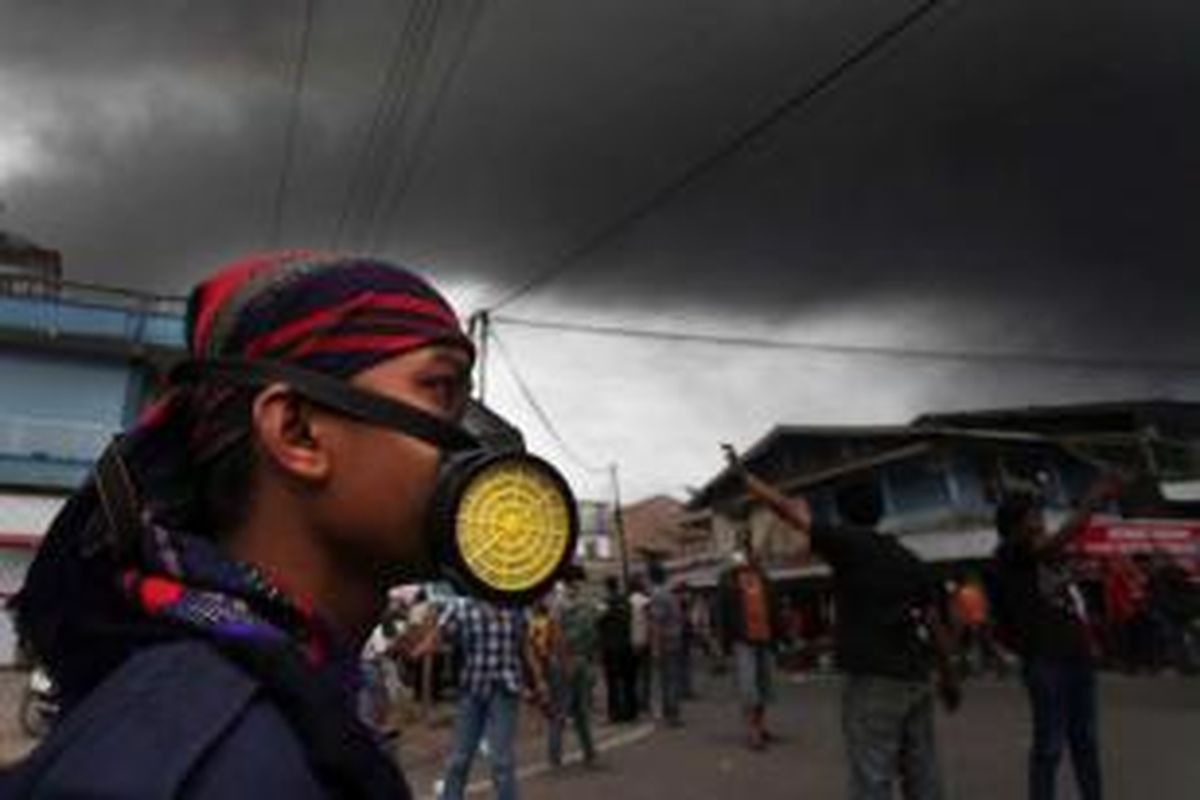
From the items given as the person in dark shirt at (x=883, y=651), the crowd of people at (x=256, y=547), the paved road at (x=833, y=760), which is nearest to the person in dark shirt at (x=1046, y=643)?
the person in dark shirt at (x=883, y=651)

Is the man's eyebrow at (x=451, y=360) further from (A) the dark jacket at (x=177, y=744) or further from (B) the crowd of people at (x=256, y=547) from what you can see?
(A) the dark jacket at (x=177, y=744)

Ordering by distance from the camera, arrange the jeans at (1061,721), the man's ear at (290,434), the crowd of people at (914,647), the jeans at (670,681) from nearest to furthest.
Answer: the man's ear at (290,434) → the crowd of people at (914,647) → the jeans at (1061,721) → the jeans at (670,681)

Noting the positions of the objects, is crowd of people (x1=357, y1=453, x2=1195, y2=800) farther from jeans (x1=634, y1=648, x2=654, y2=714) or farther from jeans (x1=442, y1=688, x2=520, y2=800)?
jeans (x1=634, y1=648, x2=654, y2=714)

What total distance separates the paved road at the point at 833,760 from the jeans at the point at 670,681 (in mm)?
305

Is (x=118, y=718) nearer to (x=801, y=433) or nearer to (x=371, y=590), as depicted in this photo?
(x=371, y=590)

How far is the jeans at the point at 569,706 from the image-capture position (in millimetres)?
11875

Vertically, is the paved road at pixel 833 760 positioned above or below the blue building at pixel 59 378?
below

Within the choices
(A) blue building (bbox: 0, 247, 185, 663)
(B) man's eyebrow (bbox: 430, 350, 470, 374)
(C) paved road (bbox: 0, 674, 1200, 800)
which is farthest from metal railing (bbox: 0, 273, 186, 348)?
(B) man's eyebrow (bbox: 430, 350, 470, 374)

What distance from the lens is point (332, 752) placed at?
104 centimetres

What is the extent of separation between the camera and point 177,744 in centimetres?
95

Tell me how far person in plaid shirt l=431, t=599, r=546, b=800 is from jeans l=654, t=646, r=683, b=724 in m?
7.62

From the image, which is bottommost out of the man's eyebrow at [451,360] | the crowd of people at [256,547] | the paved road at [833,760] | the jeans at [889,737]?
the paved road at [833,760]

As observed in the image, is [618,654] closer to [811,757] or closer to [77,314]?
[811,757]

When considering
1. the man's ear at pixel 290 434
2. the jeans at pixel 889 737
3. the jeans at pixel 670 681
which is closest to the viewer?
the man's ear at pixel 290 434
